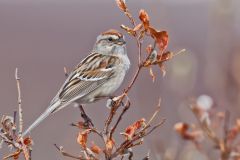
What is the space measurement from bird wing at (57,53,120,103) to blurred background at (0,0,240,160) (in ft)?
0.53

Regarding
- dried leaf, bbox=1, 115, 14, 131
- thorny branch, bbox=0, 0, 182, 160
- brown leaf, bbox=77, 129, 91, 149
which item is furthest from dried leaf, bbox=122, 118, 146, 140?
dried leaf, bbox=1, 115, 14, 131

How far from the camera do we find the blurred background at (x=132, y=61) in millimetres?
3875

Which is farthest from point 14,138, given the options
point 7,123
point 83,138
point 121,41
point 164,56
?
point 121,41

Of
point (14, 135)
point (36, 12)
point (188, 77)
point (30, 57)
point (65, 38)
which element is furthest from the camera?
point (36, 12)

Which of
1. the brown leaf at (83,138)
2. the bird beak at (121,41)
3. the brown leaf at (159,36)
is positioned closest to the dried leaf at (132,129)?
the brown leaf at (83,138)

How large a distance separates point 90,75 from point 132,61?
1.32m

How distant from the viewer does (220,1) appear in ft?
13.3

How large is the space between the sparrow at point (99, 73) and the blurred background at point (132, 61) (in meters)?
0.17

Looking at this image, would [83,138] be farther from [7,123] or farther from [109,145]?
[7,123]

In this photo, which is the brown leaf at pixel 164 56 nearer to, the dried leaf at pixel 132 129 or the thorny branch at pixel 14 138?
the dried leaf at pixel 132 129

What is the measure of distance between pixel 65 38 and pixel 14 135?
14526mm

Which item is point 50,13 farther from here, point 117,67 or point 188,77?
point 188,77

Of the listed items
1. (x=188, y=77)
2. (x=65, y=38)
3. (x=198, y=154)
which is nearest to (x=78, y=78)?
(x=188, y=77)

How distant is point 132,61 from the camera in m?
7.21
